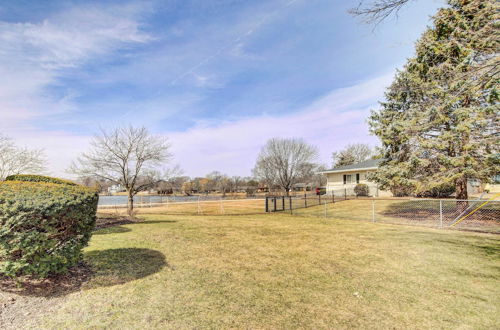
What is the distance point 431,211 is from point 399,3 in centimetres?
1632

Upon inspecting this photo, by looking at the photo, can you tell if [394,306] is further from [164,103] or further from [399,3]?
[164,103]

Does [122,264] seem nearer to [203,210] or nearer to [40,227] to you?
[40,227]

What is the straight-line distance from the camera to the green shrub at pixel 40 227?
10.4 feet

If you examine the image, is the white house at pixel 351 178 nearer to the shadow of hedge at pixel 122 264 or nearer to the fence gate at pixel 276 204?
the fence gate at pixel 276 204

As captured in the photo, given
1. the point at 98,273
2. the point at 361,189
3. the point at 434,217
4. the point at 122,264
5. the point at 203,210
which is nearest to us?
the point at 98,273

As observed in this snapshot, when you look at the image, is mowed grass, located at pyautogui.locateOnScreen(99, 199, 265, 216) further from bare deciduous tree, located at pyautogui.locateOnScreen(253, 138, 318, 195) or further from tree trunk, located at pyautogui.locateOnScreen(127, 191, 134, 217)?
bare deciduous tree, located at pyautogui.locateOnScreen(253, 138, 318, 195)

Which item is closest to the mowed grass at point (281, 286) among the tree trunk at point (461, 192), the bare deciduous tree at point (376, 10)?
the bare deciduous tree at point (376, 10)

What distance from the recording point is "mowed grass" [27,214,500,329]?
3158mm

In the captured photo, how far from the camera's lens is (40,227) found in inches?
134

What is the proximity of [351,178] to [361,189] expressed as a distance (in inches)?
113

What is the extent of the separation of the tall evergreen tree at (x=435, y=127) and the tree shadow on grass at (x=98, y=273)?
42.3 feet

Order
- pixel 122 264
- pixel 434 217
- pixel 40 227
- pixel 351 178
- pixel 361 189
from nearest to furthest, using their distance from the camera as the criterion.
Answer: pixel 40 227 → pixel 122 264 → pixel 434 217 → pixel 361 189 → pixel 351 178

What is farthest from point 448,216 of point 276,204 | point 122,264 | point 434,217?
point 122,264

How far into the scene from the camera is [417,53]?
1350 centimetres
